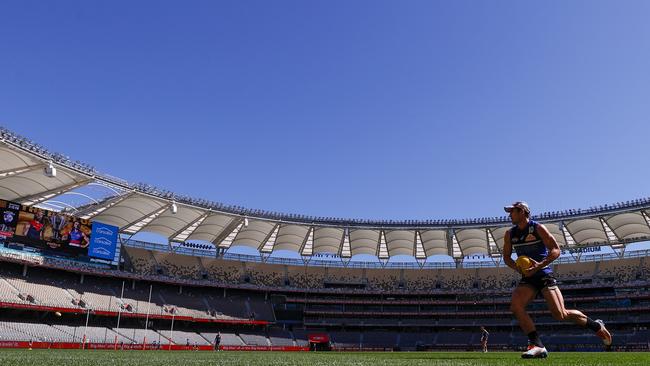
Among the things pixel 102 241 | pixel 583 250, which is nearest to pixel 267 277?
pixel 102 241

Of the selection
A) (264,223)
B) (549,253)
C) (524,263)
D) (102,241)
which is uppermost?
(264,223)

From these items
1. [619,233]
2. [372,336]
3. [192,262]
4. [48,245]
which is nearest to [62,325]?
[48,245]

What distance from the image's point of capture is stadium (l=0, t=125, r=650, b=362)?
45406mm

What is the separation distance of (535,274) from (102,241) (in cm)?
5028

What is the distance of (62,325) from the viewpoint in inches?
1854

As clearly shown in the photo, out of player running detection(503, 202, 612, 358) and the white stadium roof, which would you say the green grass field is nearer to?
player running detection(503, 202, 612, 358)

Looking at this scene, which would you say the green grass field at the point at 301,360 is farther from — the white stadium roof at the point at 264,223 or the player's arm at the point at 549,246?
the white stadium roof at the point at 264,223

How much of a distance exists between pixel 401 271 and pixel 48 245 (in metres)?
46.3

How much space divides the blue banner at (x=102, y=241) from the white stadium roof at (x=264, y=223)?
6.22ft

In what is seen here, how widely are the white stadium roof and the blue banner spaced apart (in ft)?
6.22

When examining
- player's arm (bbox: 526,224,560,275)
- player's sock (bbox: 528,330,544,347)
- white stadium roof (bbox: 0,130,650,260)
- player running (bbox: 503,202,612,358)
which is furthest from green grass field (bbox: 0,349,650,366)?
white stadium roof (bbox: 0,130,650,260)

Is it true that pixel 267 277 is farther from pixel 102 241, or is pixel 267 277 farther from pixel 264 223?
pixel 102 241

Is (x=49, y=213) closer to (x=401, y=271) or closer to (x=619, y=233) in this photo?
(x=401, y=271)

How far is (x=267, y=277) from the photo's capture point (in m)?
70.1
